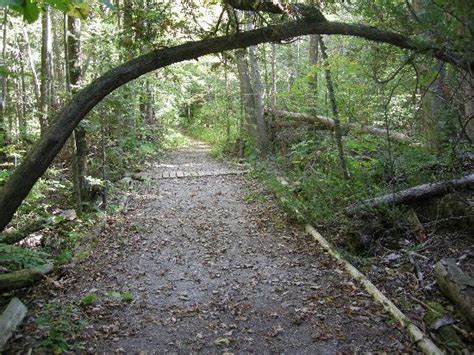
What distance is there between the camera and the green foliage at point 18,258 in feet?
18.9

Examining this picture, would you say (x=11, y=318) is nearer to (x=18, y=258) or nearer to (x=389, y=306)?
(x=18, y=258)

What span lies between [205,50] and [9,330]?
3.99 meters

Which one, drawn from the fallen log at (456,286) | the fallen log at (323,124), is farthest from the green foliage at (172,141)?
the fallen log at (456,286)

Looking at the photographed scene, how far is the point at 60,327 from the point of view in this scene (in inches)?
186

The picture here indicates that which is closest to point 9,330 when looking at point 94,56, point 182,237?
point 182,237

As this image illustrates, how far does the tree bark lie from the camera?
14.6 feet

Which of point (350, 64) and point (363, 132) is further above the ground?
point (350, 64)

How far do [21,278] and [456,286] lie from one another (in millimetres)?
5699

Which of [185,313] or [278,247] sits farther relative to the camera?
[278,247]

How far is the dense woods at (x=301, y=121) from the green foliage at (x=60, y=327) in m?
0.86

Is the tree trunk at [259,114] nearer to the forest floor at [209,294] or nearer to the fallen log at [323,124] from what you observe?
the fallen log at [323,124]

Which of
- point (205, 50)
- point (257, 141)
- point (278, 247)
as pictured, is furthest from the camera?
point (257, 141)

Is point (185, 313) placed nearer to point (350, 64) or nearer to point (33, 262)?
point (33, 262)

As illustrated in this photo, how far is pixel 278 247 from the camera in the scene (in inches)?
291
